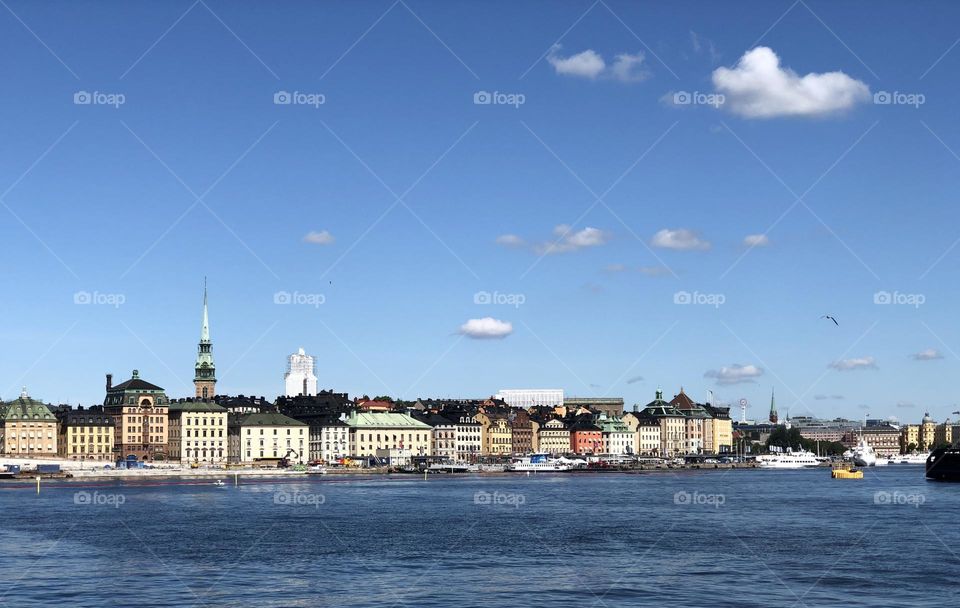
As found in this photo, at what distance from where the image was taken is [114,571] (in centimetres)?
3497

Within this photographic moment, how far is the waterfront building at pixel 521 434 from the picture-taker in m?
169

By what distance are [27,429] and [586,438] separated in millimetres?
76865

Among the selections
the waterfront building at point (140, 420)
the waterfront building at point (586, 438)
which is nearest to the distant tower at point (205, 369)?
the waterfront building at point (140, 420)

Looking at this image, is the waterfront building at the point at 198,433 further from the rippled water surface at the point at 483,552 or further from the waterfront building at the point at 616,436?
the rippled water surface at the point at 483,552

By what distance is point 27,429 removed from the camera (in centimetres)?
13162

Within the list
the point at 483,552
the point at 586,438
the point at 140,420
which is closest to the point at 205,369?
the point at 140,420

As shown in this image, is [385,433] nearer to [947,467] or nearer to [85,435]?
[85,435]

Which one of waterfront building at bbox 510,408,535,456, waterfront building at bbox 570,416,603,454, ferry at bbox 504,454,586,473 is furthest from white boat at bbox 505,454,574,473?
waterfront building at bbox 570,416,603,454

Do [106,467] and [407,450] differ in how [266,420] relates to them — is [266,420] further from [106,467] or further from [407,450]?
[106,467]

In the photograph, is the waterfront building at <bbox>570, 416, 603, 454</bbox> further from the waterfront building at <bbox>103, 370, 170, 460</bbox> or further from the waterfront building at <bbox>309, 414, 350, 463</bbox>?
the waterfront building at <bbox>103, 370, 170, 460</bbox>

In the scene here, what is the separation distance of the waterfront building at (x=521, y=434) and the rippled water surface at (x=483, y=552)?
99.2 metres

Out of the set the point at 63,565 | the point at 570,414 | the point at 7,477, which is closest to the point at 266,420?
the point at 7,477

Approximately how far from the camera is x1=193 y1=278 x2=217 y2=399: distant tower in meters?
149

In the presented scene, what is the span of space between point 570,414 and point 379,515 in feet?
436
